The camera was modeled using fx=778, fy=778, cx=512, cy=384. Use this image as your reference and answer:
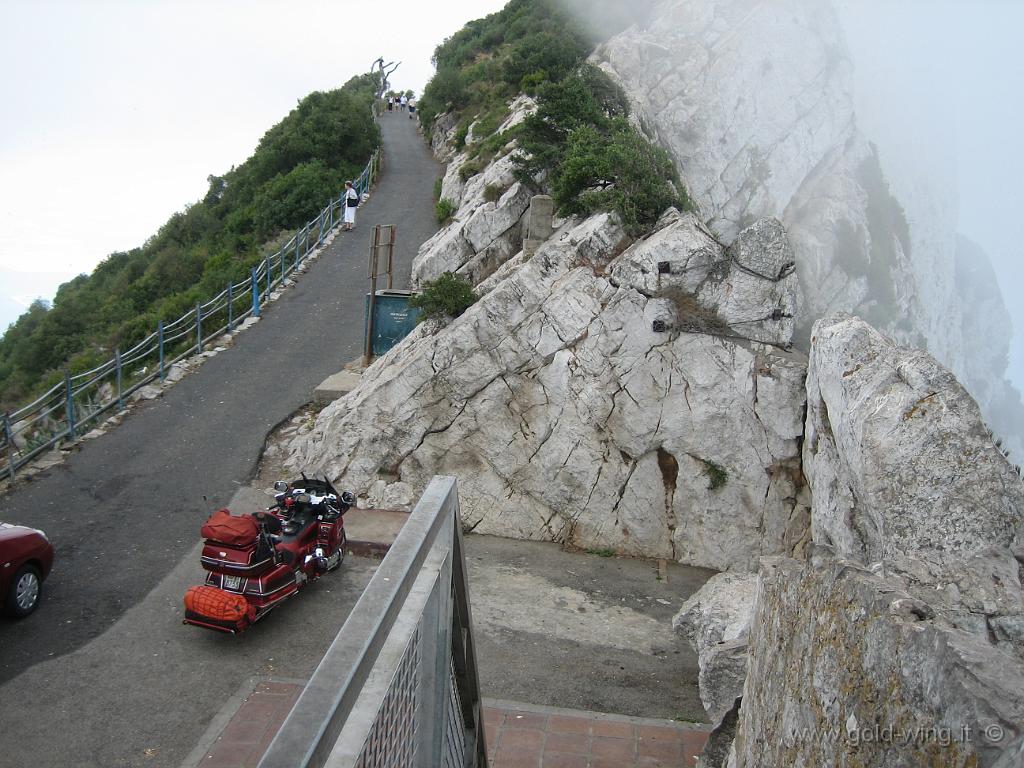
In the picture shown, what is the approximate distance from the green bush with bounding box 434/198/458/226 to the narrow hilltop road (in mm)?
3454

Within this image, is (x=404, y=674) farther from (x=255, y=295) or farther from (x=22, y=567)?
(x=255, y=295)

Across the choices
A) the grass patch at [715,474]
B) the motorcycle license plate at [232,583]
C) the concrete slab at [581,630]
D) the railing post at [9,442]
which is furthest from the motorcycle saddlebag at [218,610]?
the grass patch at [715,474]

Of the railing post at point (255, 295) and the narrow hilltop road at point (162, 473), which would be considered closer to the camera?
the narrow hilltop road at point (162, 473)

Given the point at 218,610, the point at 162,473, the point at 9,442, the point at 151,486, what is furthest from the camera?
the point at 162,473

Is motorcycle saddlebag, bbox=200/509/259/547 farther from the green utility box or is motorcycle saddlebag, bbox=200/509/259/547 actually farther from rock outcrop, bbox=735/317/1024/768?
the green utility box

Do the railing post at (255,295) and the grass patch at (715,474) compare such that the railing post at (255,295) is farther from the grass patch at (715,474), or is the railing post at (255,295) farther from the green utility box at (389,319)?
the grass patch at (715,474)

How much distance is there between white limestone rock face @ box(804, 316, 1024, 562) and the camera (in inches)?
203

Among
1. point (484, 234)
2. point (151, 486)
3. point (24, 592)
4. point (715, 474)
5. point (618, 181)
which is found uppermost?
point (618, 181)

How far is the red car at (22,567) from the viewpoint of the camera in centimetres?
755

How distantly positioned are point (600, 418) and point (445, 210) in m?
13.2

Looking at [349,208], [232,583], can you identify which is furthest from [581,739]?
[349,208]

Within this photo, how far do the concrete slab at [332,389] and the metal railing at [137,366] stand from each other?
3.13 m

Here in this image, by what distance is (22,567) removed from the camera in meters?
7.72

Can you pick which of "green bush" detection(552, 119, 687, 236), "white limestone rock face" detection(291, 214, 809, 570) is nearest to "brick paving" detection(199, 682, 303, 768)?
"white limestone rock face" detection(291, 214, 809, 570)
